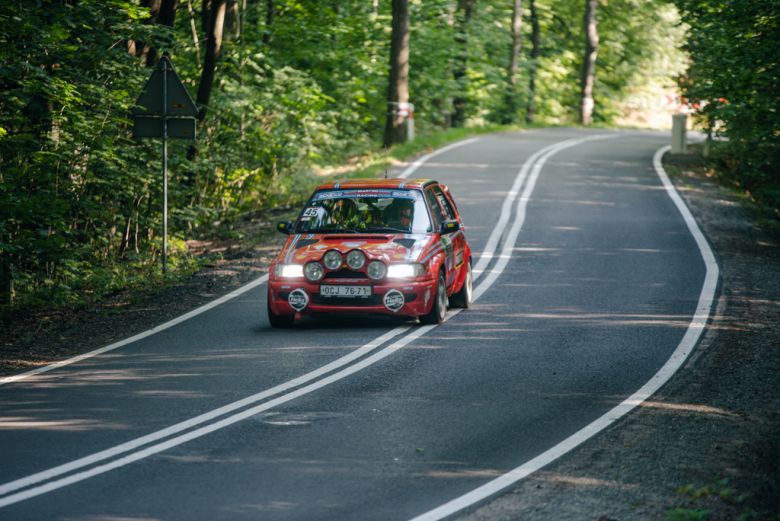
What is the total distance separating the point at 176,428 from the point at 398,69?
71.7 feet

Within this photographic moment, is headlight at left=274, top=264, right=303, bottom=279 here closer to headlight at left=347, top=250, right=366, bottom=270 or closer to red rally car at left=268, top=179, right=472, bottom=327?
red rally car at left=268, top=179, right=472, bottom=327

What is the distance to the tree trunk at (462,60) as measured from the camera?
36.0 m

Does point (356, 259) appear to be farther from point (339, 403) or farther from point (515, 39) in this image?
point (515, 39)

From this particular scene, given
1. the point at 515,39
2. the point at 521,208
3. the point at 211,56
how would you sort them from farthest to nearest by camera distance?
1. the point at 515,39
2. the point at 521,208
3. the point at 211,56

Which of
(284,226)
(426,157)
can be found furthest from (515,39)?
(284,226)

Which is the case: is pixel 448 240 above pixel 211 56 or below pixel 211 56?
below

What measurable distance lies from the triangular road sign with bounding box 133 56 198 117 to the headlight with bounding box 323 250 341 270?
483 centimetres

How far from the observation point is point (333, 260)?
9.12 metres

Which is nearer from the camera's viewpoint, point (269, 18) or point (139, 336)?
point (139, 336)

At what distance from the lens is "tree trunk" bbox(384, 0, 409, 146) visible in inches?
1023

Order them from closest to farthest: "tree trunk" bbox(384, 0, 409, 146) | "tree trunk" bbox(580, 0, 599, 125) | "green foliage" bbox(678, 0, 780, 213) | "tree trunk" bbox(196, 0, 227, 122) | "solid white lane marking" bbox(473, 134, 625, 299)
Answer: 1. "solid white lane marking" bbox(473, 134, 625, 299)
2. "green foliage" bbox(678, 0, 780, 213)
3. "tree trunk" bbox(196, 0, 227, 122)
4. "tree trunk" bbox(384, 0, 409, 146)
5. "tree trunk" bbox(580, 0, 599, 125)

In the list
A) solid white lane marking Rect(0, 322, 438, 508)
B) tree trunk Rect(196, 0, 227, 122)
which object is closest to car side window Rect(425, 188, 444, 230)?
solid white lane marking Rect(0, 322, 438, 508)

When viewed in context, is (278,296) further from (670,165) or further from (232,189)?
(670,165)

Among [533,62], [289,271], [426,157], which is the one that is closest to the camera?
[289,271]
